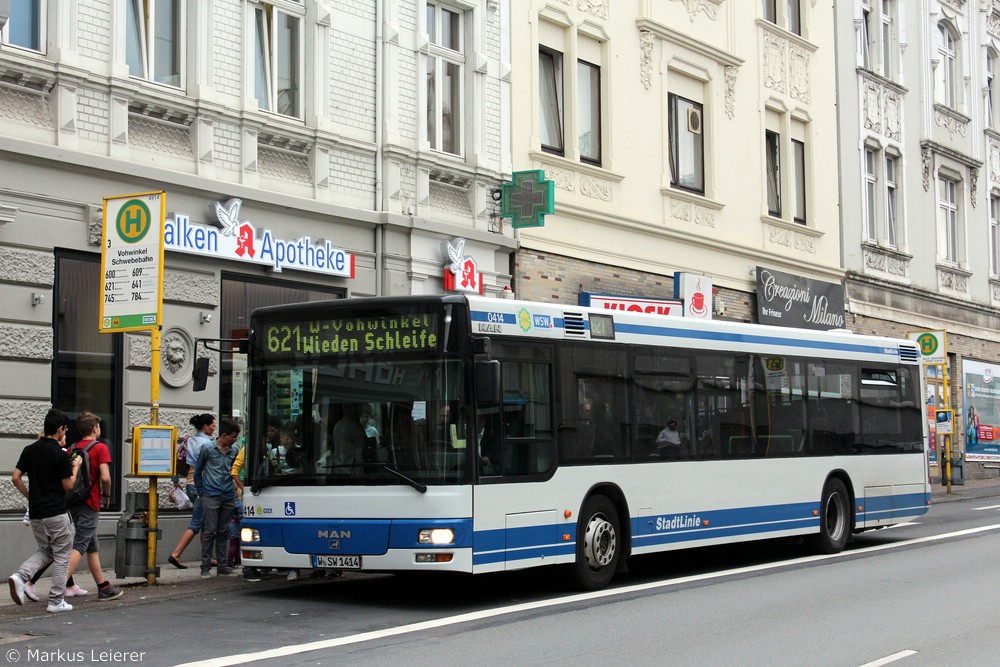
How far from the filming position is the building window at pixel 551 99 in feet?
75.2

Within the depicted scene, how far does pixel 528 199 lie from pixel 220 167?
18.9 ft

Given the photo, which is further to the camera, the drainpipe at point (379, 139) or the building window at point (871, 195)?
the building window at point (871, 195)

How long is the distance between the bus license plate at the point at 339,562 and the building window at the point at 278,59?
778 centimetres

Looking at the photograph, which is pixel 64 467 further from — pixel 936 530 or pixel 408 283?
pixel 936 530

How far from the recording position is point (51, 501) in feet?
37.1

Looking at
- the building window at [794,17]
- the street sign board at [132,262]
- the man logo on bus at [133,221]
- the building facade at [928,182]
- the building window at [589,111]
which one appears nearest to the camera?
the street sign board at [132,262]

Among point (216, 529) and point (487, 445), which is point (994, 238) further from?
point (487, 445)

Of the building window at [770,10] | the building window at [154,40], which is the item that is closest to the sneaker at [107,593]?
the building window at [154,40]

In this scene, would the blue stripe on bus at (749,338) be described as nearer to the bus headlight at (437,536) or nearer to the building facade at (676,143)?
the bus headlight at (437,536)

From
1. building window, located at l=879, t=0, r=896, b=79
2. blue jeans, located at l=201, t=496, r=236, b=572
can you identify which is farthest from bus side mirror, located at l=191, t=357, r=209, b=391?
building window, located at l=879, t=0, r=896, b=79

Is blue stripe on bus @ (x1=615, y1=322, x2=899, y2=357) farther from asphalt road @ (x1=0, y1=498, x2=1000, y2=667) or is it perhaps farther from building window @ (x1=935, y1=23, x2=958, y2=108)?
building window @ (x1=935, y1=23, x2=958, y2=108)

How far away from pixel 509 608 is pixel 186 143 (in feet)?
25.4

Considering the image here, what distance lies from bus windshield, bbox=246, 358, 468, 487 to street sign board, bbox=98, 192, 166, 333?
5.34ft

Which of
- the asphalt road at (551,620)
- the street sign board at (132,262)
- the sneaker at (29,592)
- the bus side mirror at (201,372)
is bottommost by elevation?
the asphalt road at (551,620)
